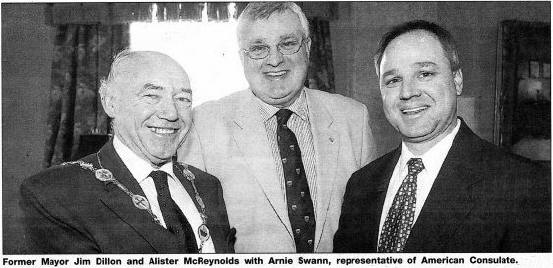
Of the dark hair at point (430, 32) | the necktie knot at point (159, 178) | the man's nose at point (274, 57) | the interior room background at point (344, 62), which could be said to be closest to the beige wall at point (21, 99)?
the interior room background at point (344, 62)

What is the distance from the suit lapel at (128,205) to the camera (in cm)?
201

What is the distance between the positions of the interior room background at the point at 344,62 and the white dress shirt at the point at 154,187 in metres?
0.33

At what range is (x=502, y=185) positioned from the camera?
2031mm

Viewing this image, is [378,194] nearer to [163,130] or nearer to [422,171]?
[422,171]

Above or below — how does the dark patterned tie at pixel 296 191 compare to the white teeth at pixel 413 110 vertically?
below

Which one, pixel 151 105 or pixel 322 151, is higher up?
pixel 151 105

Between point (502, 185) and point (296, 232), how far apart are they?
28.1 inches

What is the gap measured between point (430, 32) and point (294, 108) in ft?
1.77

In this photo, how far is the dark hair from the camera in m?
2.07

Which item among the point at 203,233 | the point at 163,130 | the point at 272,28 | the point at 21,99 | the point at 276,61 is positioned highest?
the point at 272,28

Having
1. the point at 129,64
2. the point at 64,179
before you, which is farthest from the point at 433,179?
the point at 64,179

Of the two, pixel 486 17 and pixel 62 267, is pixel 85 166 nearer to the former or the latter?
pixel 62 267

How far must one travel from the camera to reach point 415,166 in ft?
6.72

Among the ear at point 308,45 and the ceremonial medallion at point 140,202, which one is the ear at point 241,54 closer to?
the ear at point 308,45
